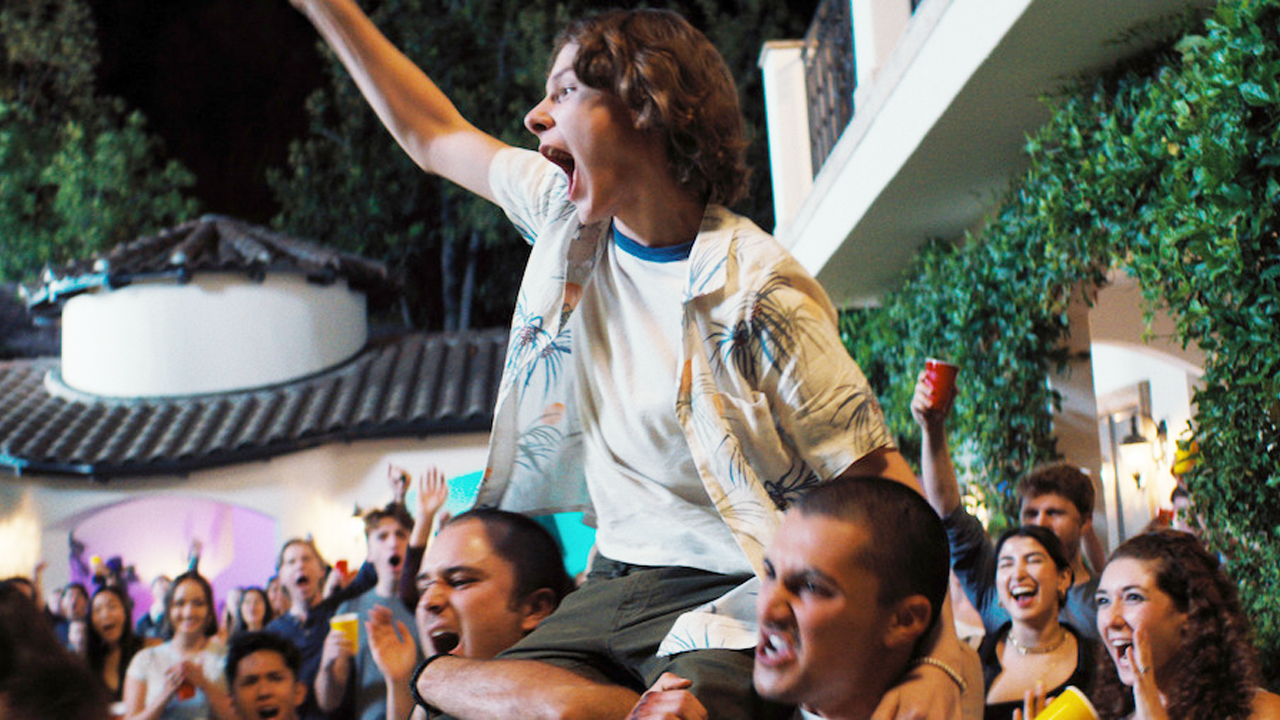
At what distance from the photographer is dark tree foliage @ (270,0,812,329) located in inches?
899

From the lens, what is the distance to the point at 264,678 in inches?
191

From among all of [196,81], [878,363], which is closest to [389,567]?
[878,363]

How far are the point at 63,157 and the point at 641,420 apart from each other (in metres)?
20.8

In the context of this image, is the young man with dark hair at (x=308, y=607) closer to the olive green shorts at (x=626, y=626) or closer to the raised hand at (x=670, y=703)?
the olive green shorts at (x=626, y=626)

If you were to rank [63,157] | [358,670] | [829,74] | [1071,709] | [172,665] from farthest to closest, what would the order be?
1. [63,157]
2. [829,74]
3. [172,665]
4. [358,670]
5. [1071,709]

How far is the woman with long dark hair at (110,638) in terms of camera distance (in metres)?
6.64

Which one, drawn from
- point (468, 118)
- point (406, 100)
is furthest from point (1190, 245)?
point (468, 118)

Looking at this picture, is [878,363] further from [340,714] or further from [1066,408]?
[340,714]

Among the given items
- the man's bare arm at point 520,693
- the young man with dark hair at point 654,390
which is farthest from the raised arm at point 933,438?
the man's bare arm at point 520,693

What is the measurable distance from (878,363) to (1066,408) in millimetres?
2924

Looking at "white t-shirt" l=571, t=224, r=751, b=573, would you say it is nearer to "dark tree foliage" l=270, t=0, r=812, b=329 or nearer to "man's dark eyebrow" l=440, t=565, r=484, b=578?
"man's dark eyebrow" l=440, t=565, r=484, b=578

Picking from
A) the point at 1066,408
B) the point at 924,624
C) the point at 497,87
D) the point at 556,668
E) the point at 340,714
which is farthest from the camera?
the point at 497,87

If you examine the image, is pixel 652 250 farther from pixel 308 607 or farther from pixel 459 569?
pixel 308 607

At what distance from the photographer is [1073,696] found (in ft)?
6.35
